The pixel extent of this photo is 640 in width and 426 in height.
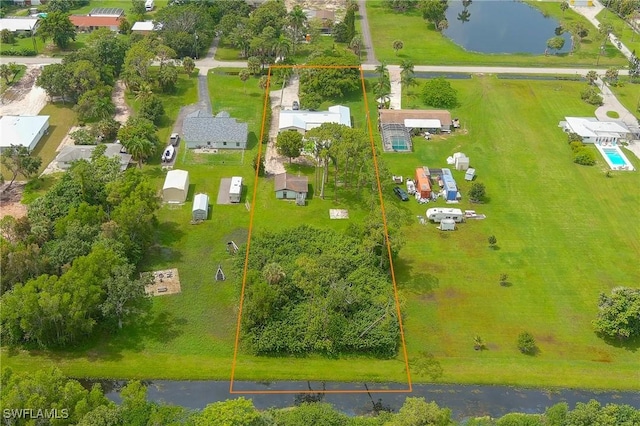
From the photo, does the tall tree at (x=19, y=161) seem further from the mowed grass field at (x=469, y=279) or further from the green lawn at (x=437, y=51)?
the green lawn at (x=437, y=51)

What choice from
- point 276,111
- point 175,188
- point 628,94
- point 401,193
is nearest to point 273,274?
point 175,188

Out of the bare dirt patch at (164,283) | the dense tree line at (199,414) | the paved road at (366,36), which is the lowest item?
the paved road at (366,36)

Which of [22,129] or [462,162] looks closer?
[462,162]

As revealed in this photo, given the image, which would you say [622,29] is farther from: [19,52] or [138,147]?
[19,52]

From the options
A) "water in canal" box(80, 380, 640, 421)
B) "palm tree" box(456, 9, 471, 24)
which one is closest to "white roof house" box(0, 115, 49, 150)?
"water in canal" box(80, 380, 640, 421)

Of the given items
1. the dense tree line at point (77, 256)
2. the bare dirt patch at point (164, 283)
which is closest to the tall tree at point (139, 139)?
the dense tree line at point (77, 256)
